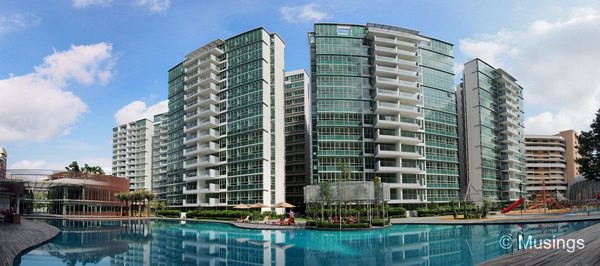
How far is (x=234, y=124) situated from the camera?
239 ft

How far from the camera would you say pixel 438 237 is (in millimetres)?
31406

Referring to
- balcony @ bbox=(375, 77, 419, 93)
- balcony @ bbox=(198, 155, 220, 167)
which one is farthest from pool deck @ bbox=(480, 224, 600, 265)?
balcony @ bbox=(198, 155, 220, 167)

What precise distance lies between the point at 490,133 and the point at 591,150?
1953 inches

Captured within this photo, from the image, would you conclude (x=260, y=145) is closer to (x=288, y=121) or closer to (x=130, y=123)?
(x=288, y=121)

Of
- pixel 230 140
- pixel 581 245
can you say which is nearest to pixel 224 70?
pixel 230 140

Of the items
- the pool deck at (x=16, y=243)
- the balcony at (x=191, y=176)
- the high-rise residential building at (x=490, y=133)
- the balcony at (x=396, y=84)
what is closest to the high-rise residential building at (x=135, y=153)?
the balcony at (x=191, y=176)

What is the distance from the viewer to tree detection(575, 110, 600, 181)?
3675 cm

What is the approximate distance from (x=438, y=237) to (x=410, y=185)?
115 ft

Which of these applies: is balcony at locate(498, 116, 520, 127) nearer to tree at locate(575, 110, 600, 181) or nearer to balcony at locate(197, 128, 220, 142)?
tree at locate(575, 110, 600, 181)

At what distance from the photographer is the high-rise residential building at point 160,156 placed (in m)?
130

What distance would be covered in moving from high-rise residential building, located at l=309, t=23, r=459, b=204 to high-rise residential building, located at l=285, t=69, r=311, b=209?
660 inches

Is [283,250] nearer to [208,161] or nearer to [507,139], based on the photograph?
[208,161]

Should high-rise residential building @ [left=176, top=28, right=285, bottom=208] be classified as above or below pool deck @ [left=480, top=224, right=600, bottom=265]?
above

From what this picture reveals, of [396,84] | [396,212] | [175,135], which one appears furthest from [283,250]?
[175,135]
